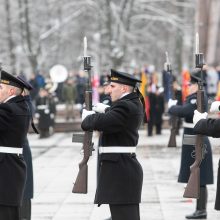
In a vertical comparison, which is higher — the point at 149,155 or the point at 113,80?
the point at 113,80

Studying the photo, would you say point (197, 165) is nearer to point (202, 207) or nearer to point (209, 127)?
point (209, 127)

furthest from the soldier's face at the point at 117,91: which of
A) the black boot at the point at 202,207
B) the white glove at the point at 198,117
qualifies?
the black boot at the point at 202,207

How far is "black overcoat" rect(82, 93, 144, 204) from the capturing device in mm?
7535

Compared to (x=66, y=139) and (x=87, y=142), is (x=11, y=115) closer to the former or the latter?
(x=87, y=142)

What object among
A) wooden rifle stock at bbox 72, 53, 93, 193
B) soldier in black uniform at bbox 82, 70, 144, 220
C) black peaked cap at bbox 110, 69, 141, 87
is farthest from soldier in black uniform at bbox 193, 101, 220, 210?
wooden rifle stock at bbox 72, 53, 93, 193

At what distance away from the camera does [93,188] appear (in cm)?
1277

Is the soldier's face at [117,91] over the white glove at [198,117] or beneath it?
over

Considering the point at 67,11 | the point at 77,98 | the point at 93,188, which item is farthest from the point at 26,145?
the point at 67,11

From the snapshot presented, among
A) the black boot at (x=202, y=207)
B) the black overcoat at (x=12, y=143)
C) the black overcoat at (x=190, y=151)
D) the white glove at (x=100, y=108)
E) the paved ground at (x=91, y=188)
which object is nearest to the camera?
the black overcoat at (x=12, y=143)

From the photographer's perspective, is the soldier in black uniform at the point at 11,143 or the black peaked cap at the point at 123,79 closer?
the soldier in black uniform at the point at 11,143

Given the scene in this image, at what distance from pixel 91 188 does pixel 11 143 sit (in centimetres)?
525

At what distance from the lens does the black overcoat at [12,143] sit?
753 centimetres

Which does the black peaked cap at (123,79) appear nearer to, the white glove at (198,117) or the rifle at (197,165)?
the white glove at (198,117)

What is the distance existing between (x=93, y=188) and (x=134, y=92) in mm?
5207
